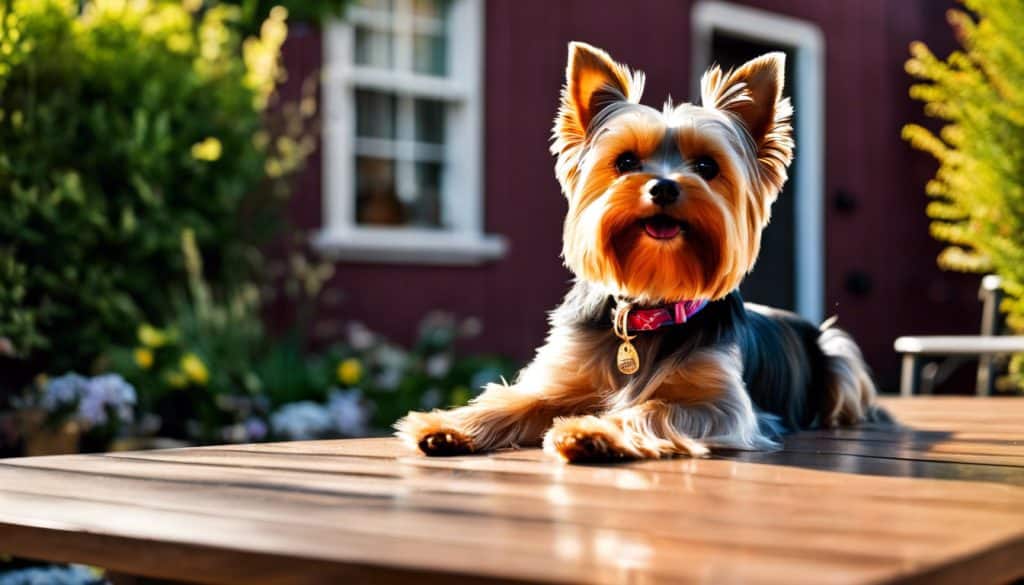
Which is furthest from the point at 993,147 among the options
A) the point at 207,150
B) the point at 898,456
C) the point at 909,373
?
the point at 207,150

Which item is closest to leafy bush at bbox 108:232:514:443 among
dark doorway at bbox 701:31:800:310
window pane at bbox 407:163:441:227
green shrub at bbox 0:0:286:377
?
green shrub at bbox 0:0:286:377

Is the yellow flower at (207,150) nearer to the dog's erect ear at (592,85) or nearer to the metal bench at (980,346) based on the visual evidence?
the metal bench at (980,346)

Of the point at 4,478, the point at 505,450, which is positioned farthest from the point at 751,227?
the point at 4,478

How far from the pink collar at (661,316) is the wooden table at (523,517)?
0.39m

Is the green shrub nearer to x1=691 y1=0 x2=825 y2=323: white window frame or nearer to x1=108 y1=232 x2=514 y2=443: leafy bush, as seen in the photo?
x1=108 y1=232 x2=514 y2=443: leafy bush

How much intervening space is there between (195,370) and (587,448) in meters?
3.83

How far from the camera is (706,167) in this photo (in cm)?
285

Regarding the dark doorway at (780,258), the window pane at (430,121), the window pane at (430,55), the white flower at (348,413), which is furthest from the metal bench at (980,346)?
the dark doorway at (780,258)

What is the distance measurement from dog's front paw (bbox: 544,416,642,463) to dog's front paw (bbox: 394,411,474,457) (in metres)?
0.27

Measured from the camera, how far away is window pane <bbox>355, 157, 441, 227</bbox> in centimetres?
873

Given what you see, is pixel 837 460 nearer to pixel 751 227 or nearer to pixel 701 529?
pixel 751 227

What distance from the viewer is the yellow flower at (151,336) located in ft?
19.9

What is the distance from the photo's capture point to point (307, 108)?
24.5 feet

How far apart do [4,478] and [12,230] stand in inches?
138
